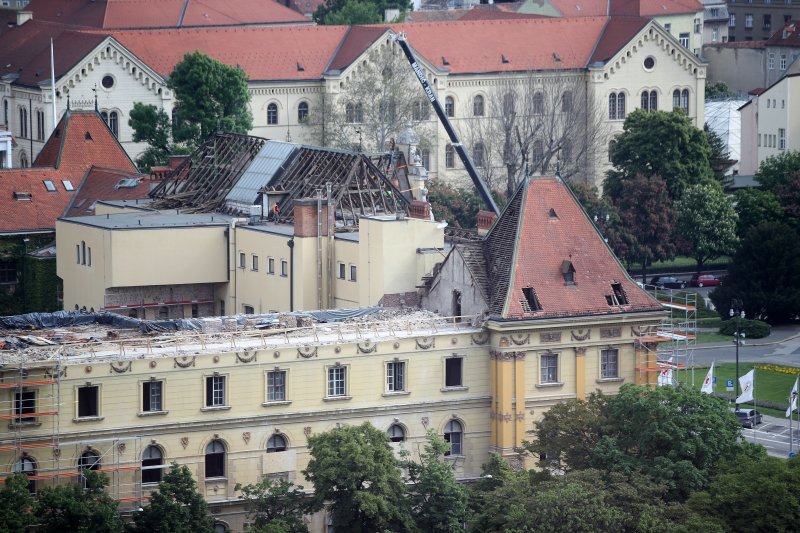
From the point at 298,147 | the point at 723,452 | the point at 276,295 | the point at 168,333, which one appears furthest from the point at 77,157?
the point at 723,452

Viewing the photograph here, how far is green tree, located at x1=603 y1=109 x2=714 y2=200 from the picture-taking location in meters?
177

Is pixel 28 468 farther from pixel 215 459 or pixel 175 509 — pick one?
pixel 215 459

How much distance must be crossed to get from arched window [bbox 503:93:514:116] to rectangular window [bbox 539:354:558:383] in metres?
89.8

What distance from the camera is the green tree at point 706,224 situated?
562ft

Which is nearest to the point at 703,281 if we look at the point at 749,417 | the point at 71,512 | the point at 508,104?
the point at 508,104

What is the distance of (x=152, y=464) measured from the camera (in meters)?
102

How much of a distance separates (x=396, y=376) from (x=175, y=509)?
505 inches

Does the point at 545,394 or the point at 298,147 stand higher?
the point at 298,147

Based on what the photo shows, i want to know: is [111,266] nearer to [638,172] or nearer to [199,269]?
[199,269]

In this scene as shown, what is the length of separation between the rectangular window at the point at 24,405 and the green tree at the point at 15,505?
13.3 feet

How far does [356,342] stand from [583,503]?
1271 centimetres

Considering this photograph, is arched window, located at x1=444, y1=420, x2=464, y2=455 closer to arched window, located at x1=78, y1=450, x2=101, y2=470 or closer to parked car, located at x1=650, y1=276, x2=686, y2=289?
arched window, located at x1=78, y1=450, x2=101, y2=470

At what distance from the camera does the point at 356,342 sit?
105062mm

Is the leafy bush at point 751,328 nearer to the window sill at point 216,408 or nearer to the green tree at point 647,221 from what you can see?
the green tree at point 647,221
